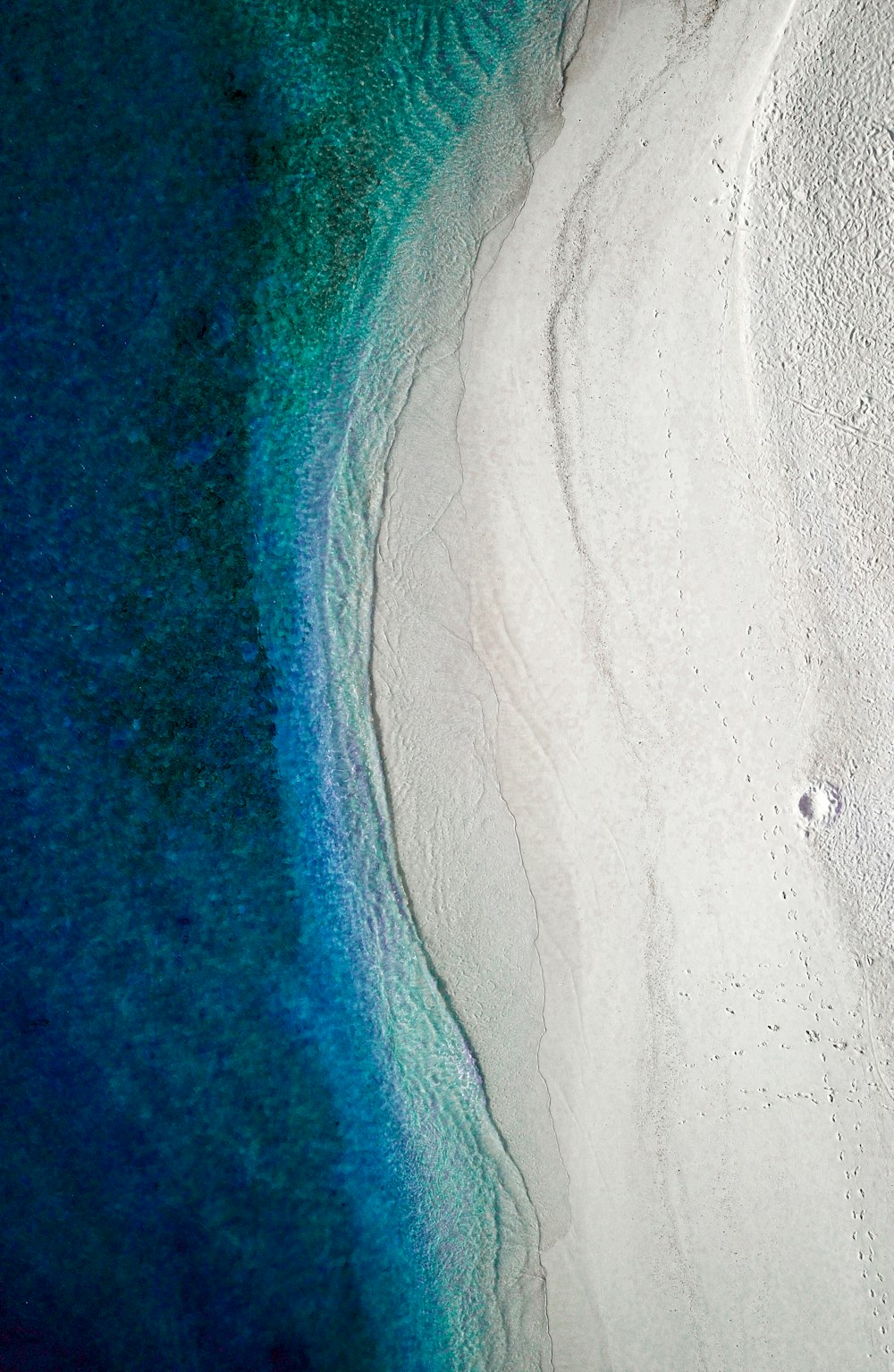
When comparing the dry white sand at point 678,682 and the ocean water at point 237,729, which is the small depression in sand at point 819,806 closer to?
the dry white sand at point 678,682

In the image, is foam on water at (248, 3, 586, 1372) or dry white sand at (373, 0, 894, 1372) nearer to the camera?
dry white sand at (373, 0, 894, 1372)

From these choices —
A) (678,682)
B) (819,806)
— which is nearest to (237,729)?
(678,682)

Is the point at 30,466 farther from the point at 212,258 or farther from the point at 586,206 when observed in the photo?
the point at 586,206

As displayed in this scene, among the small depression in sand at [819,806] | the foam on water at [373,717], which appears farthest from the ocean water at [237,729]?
the small depression in sand at [819,806]

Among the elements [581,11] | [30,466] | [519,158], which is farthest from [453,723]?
[581,11]

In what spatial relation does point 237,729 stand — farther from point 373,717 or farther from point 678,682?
point 678,682

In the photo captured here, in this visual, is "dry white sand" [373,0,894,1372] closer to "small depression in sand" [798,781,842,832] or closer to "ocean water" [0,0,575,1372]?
"small depression in sand" [798,781,842,832]

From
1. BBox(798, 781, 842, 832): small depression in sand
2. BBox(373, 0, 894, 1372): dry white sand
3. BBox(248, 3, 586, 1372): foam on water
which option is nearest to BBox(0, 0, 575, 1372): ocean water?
BBox(248, 3, 586, 1372): foam on water
